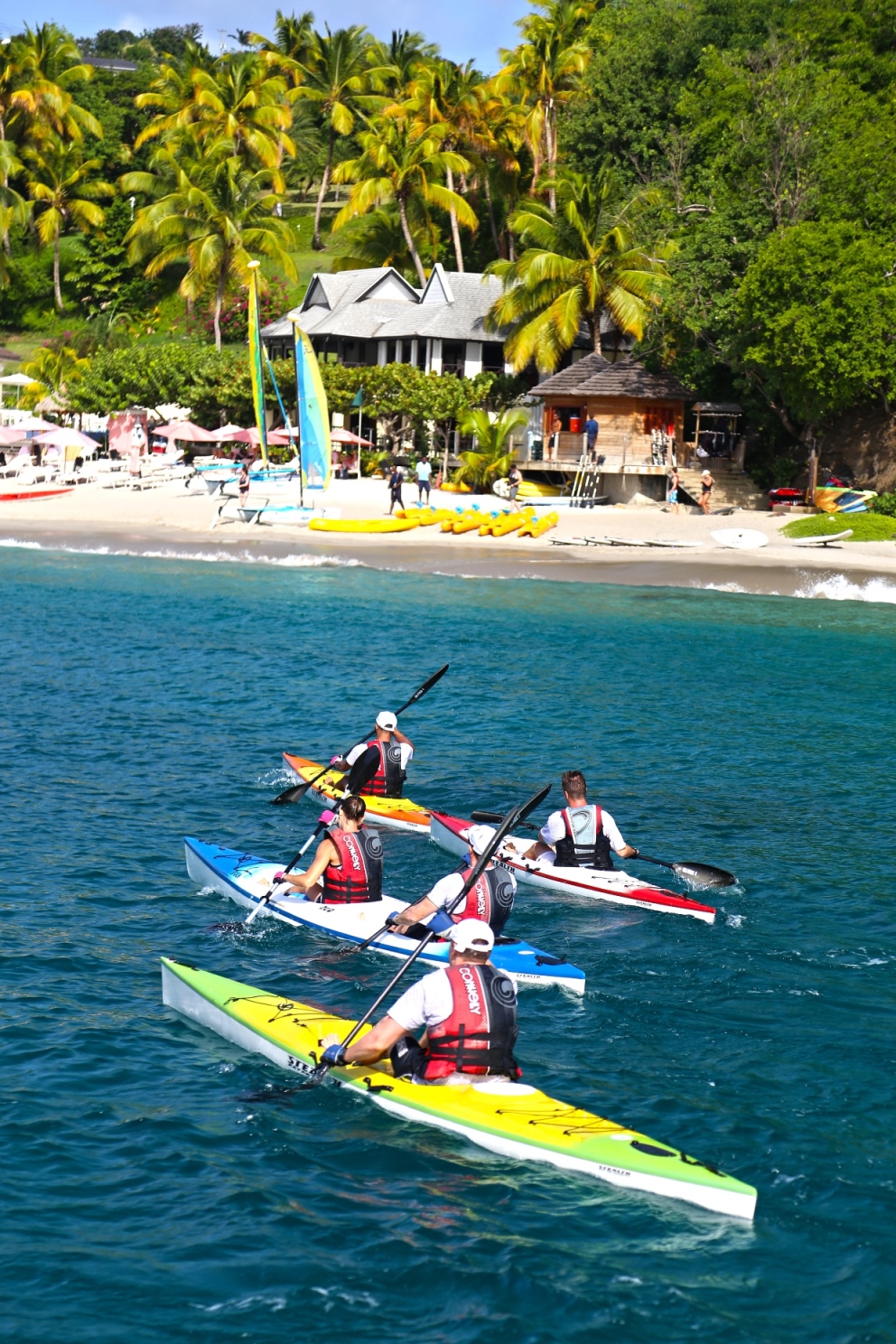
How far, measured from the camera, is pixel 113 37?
152 m

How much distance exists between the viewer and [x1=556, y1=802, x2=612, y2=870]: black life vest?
14.6 metres

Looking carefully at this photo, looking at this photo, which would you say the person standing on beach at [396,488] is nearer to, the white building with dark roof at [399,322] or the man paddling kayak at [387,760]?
the white building with dark roof at [399,322]

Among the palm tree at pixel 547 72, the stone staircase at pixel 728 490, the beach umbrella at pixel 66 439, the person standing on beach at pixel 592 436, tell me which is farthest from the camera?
the palm tree at pixel 547 72

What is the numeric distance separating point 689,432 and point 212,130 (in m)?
35.4

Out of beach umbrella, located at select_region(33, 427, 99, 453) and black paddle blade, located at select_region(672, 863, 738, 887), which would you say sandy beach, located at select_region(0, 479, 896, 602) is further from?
black paddle blade, located at select_region(672, 863, 738, 887)

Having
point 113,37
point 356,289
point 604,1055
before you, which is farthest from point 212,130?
point 113,37

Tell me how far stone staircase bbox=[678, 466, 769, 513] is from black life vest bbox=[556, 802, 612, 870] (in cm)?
3480

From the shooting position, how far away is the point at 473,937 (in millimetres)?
9297

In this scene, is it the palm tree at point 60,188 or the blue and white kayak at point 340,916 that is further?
the palm tree at point 60,188

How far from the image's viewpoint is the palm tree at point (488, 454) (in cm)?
5028

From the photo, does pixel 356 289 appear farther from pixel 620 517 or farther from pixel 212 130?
pixel 620 517

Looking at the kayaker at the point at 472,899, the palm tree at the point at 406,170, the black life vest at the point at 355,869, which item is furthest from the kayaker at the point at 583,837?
the palm tree at the point at 406,170

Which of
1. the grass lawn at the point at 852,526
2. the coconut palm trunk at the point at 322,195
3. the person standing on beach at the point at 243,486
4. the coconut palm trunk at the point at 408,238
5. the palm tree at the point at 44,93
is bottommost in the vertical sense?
the grass lawn at the point at 852,526

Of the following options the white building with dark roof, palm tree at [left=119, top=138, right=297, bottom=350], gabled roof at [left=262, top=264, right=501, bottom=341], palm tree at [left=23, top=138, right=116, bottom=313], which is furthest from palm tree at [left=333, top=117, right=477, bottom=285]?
palm tree at [left=23, top=138, right=116, bottom=313]
